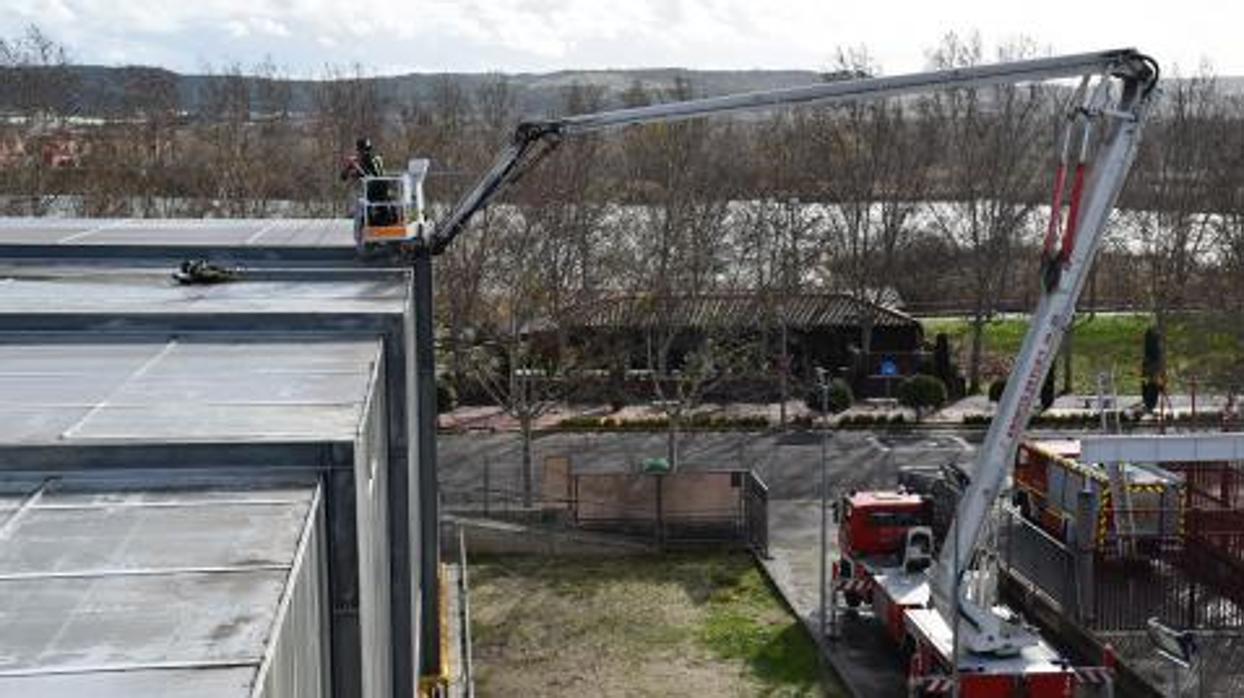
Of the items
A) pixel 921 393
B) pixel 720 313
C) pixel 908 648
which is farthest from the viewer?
pixel 720 313

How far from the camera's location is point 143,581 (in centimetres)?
Answer: 686

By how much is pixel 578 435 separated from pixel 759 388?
607 centimetres

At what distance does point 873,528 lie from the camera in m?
22.4

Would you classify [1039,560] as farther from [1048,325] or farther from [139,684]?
[139,684]

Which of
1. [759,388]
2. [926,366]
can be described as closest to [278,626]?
[759,388]

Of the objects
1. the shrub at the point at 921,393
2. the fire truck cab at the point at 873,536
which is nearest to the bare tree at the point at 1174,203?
the shrub at the point at 921,393

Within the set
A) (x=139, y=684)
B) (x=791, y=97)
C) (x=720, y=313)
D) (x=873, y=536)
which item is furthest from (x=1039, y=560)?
(x=139, y=684)

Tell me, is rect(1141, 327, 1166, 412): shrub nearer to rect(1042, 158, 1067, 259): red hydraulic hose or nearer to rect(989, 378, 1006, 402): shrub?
rect(989, 378, 1006, 402): shrub

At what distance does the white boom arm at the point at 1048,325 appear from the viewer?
665 inches

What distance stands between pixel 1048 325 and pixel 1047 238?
A: 38.8 inches

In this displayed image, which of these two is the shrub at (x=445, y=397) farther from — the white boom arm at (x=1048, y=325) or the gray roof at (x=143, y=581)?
the gray roof at (x=143, y=581)

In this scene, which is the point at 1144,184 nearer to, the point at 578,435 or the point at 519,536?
the point at 578,435

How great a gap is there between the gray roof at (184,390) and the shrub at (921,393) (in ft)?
86.5

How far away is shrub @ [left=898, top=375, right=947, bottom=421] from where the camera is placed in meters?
38.1
